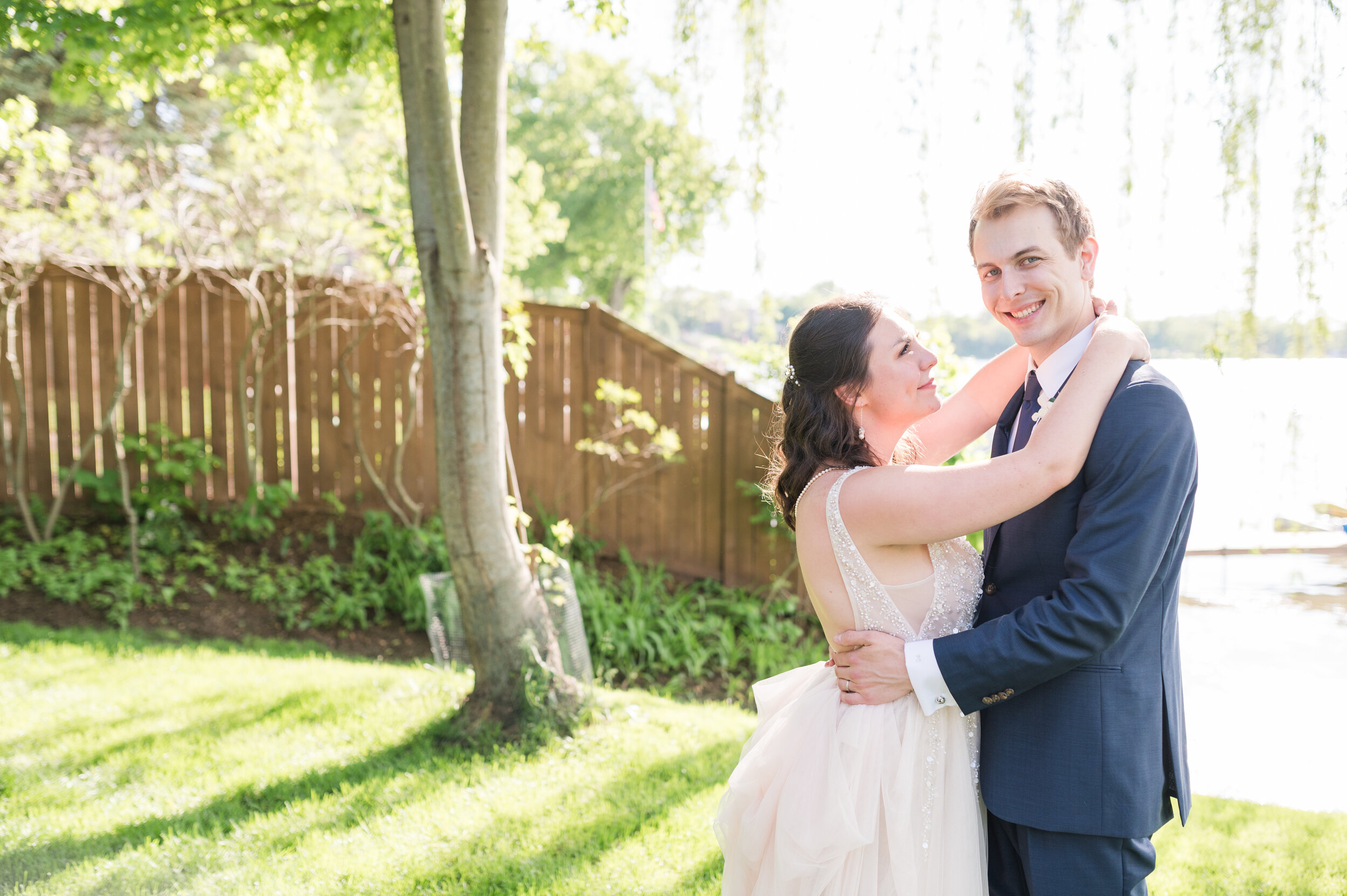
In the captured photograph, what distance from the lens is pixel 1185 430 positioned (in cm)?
157

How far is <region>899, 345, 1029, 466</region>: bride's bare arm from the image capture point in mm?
2178

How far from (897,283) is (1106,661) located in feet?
4.20

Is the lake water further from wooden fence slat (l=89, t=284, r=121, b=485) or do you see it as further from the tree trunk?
wooden fence slat (l=89, t=284, r=121, b=485)

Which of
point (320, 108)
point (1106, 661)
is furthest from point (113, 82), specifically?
point (320, 108)

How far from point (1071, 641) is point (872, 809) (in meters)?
0.50

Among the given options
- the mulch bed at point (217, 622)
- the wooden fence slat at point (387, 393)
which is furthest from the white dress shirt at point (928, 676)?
the wooden fence slat at point (387, 393)

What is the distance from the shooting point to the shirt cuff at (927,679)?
1675 millimetres

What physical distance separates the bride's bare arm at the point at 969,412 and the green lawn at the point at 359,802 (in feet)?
4.86

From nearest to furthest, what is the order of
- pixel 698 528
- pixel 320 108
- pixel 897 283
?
pixel 897 283
pixel 698 528
pixel 320 108

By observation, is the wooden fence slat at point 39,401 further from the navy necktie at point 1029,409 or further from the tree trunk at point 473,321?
the navy necktie at point 1029,409

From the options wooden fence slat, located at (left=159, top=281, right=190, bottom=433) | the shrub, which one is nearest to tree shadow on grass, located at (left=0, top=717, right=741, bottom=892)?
the shrub

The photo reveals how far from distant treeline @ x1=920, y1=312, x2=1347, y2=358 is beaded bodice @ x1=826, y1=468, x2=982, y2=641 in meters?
0.69

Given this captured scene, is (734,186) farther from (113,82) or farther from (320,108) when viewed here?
(320,108)

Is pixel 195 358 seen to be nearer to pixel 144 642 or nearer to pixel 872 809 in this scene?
pixel 144 642
